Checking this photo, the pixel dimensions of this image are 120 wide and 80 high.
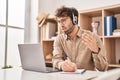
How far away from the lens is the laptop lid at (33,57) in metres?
1.31

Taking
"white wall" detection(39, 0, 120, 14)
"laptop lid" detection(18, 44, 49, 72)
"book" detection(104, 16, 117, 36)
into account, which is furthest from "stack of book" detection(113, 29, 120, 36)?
"laptop lid" detection(18, 44, 49, 72)

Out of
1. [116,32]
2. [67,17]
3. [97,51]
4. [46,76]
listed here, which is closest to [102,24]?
[116,32]

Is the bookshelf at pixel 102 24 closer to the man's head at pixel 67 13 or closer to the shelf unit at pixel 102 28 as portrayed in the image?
the shelf unit at pixel 102 28

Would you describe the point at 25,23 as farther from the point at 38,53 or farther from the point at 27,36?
the point at 38,53

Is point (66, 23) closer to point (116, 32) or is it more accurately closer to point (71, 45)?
point (71, 45)

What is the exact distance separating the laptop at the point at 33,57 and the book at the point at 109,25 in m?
1.26

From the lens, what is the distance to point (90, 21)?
2.88 m

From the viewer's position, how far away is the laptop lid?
131cm

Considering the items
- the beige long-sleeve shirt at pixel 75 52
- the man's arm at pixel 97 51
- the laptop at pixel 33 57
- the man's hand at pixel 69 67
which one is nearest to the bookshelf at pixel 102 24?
the beige long-sleeve shirt at pixel 75 52

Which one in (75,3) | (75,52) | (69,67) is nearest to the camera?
(69,67)

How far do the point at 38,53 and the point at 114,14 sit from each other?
1.72 metres

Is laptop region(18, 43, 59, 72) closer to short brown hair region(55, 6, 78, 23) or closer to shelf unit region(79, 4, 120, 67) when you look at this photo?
short brown hair region(55, 6, 78, 23)

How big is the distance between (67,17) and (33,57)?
2.42 ft

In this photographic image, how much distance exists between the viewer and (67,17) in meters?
1.95
